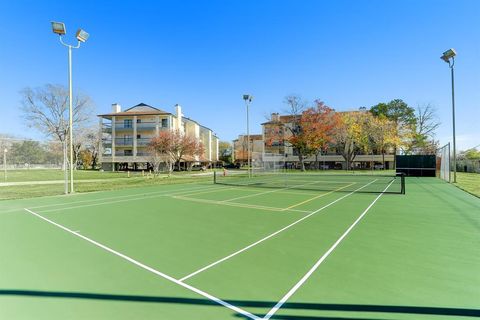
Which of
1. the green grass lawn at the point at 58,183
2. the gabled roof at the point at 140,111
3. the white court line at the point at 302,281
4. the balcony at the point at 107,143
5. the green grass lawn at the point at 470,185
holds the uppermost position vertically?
the gabled roof at the point at 140,111

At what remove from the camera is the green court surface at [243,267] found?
3.53 meters

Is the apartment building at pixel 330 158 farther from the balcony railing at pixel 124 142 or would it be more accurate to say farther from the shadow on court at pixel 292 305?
the shadow on court at pixel 292 305

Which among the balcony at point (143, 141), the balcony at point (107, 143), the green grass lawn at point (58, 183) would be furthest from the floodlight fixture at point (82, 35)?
the balcony at point (107, 143)

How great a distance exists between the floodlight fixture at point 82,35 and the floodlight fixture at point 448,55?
83.2 feet

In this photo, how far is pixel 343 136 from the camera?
50.7 meters

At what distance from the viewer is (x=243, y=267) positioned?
4898mm

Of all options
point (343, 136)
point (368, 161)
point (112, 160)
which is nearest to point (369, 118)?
point (343, 136)

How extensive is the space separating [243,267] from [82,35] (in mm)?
17900

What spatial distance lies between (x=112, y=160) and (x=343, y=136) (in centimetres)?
4727

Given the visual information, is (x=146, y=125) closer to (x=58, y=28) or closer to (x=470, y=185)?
(x=58, y=28)

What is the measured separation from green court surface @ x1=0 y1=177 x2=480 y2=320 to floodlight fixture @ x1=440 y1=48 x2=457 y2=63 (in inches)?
671

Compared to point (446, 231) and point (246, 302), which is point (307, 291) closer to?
point (246, 302)

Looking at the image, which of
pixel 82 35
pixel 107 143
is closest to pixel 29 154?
pixel 82 35

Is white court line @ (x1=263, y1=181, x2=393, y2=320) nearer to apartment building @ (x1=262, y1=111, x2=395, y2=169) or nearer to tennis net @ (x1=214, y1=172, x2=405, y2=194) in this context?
tennis net @ (x1=214, y1=172, x2=405, y2=194)
